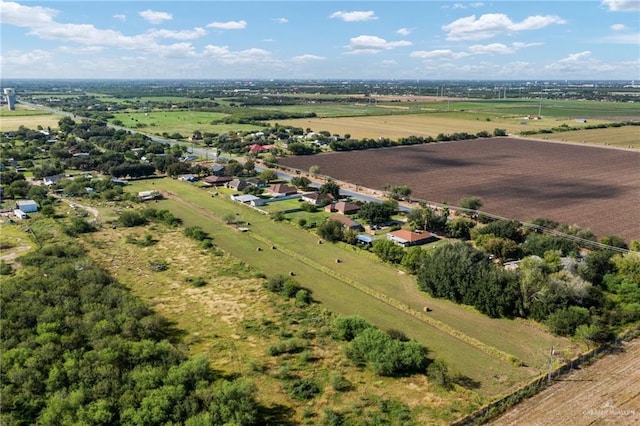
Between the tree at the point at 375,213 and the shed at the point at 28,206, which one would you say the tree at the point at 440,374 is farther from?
the shed at the point at 28,206

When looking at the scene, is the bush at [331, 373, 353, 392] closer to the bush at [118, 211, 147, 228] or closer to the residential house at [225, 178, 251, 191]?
the bush at [118, 211, 147, 228]

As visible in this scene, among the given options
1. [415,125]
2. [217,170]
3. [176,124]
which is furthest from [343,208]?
[176,124]

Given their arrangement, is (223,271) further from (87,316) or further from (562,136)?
(562,136)

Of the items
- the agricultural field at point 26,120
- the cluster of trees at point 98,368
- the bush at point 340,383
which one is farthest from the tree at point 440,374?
the agricultural field at point 26,120

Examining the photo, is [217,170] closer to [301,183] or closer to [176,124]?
[301,183]

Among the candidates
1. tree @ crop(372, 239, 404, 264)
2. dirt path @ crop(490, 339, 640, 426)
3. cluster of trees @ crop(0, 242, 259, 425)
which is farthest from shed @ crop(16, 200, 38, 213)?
dirt path @ crop(490, 339, 640, 426)

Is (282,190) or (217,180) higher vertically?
(217,180)
